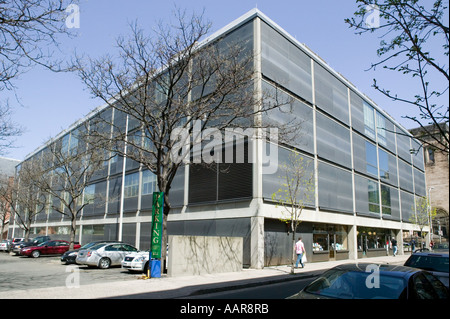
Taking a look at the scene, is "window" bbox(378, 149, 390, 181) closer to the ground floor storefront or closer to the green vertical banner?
the ground floor storefront

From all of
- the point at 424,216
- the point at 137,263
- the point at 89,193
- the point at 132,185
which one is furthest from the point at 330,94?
the point at 89,193

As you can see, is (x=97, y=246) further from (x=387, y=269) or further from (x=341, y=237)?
(x=341, y=237)

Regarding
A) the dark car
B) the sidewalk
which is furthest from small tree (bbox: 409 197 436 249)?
the dark car

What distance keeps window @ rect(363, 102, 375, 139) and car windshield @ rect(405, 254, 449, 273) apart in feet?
93.8

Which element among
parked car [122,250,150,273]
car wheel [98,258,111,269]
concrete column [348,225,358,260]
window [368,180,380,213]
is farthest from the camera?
window [368,180,380,213]

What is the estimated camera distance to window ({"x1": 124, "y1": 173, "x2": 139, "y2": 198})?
107ft

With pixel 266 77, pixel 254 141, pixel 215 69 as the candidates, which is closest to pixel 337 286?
pixel 215 69

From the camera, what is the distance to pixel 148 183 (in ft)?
102

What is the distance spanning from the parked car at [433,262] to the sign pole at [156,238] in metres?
9.37

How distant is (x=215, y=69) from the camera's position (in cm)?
1644

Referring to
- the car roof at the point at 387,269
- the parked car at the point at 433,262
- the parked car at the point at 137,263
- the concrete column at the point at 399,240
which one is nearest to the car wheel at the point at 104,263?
the parked car at the point at 137,263

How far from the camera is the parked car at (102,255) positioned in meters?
20.0

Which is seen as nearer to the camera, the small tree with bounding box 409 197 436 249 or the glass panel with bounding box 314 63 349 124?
the glass panel with bounding box 314 63 349 124

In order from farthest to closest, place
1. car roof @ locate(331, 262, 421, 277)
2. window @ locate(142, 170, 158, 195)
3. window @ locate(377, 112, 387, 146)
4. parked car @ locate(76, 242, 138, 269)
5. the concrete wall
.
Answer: window @ locate(377, 112, 387, 146) < window @ locate(142, 170, 158, 195) < parked car @ locate(76, 242, 138, 269) < the concrete wall < car roof @ locate(331, 262, 421, 277)
